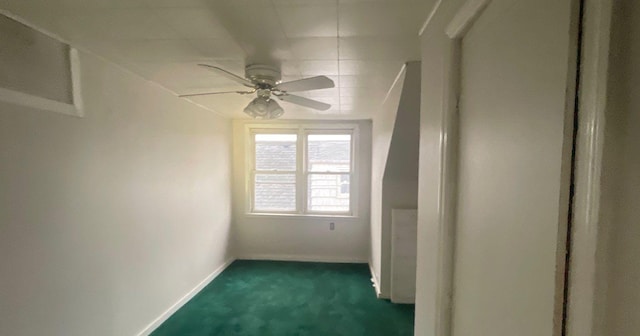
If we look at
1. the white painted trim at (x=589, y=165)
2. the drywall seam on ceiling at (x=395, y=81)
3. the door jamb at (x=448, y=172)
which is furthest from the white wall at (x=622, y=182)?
the drywall seam on ceiling at (x=395, y=81)

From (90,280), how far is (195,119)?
1.96 meters

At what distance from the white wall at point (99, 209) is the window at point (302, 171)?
1389 mm

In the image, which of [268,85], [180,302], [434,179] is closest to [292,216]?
[180,302]

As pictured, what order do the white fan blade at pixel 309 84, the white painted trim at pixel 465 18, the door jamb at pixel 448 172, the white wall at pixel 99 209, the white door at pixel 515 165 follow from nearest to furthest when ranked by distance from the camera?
1. the white door at pixel 515 165
2. the white painted trim at pixel 465 18
3. the door jamb at pixel 448 172
4. the white wall at pixel 99 209
5. the white fan blade at pixel 309 84

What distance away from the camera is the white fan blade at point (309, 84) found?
6.09ft

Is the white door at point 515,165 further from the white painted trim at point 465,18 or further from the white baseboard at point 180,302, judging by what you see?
the white baseboard at point 180,302

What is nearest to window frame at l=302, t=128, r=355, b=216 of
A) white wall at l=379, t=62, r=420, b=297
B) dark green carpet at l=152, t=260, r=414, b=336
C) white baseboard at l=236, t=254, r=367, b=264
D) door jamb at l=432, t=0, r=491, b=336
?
white baseboard at l=236, t=254, r=367, b=264

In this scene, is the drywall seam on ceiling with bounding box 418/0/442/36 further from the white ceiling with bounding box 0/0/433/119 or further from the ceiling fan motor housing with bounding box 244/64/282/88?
the ceiling fan motor housing with bounding box 244/64/282/88

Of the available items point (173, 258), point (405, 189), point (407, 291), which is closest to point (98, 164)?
point (173, 258)

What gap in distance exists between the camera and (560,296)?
22.2 inches

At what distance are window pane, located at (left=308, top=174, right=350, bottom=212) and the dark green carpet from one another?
987 millimetres

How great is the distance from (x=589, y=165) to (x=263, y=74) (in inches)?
74.5

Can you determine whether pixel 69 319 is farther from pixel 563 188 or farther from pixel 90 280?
pixel 563 188

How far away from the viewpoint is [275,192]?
4.74 meters
